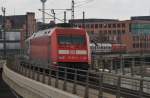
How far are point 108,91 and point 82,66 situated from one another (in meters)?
20.6

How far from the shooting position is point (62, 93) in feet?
64.5

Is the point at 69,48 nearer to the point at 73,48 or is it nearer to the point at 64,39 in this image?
the point at 73,48

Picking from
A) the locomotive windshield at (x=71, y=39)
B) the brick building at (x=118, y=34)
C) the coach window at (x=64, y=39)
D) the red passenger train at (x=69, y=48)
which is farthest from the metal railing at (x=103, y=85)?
the brick building at (x=118, y=34)

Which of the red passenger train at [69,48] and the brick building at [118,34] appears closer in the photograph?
the red passenger train at [69,48]

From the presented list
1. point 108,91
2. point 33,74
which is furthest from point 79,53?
point 108,91

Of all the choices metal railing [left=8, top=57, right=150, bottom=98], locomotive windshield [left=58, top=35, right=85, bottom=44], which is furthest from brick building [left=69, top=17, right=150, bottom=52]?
metal railing [left=8, top=57, right=150, bottom=98]

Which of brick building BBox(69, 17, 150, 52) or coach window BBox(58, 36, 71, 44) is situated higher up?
brick building BBox(69, 17, 150, 52)

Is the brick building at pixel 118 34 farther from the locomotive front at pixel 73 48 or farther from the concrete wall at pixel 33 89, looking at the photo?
the concrete wall at pixel 33 89

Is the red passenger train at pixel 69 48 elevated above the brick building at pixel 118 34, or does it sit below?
below

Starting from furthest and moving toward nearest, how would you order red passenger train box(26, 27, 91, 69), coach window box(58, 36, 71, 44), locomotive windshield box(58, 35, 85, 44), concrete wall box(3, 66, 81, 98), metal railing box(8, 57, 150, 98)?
locomotive windshield box(58, 35, 85, 44)
coach window box(58, 36, 71, 44)
red passenger train box(26, 27, 91, 69)
concrete wall box(3, 66, 81, 98)
metal railing box(8, 57, 150, 98)

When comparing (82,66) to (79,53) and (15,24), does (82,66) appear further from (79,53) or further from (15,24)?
(15,24)

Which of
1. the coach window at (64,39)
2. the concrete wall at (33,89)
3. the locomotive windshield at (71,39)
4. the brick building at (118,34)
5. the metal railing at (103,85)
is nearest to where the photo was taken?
the metal railing at (103,85)

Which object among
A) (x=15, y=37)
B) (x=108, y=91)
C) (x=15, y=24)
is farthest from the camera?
(x=15, y=24)

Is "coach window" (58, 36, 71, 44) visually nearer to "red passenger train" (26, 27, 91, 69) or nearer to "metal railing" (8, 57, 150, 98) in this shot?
"red passenger train" (26, 27, 91, 69)
